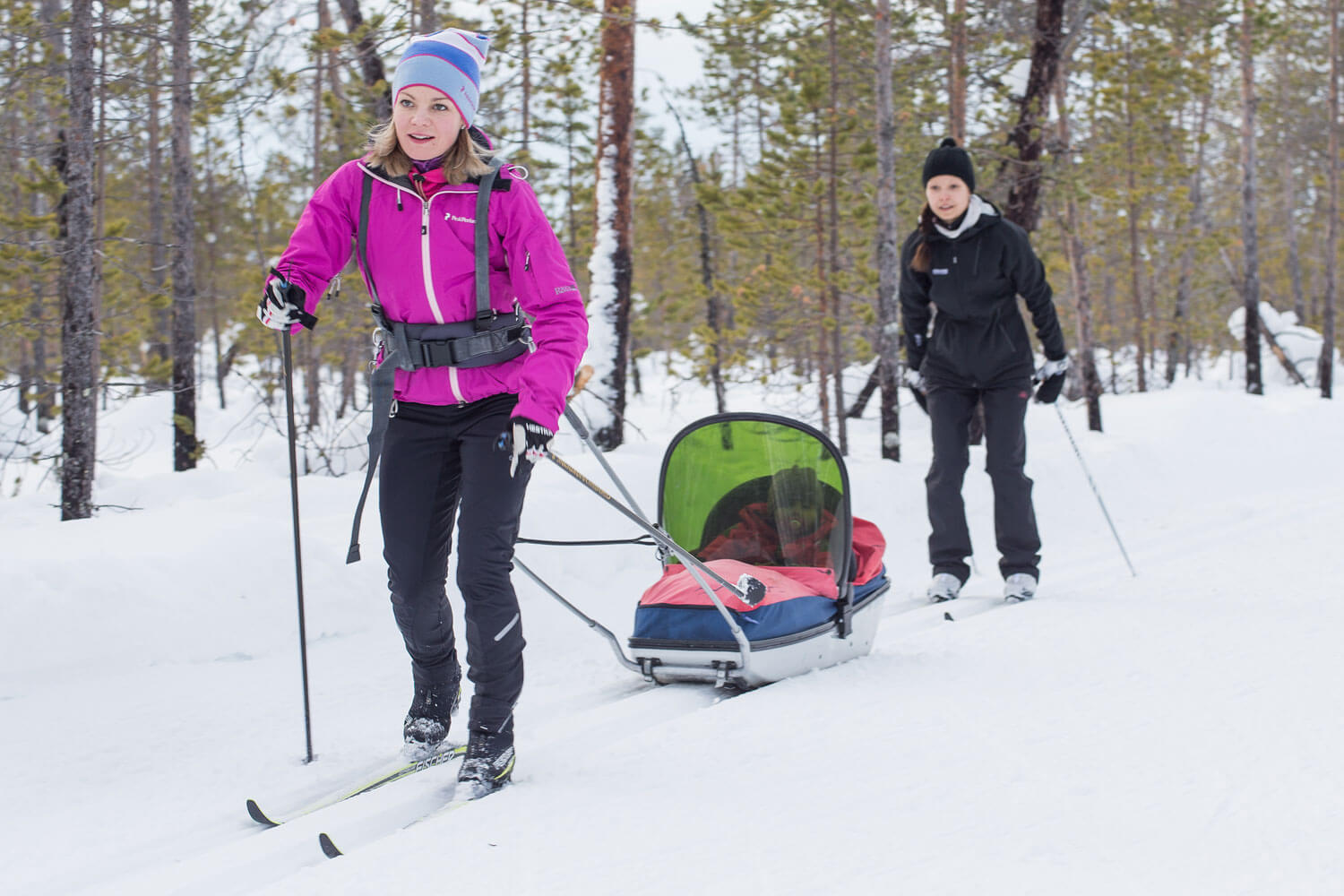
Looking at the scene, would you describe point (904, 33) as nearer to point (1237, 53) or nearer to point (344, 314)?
point (344, 314)

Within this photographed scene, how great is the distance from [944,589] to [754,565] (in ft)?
5.53

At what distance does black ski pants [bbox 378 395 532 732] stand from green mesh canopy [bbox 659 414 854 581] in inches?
50.1

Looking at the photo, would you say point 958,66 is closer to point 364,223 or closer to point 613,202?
point 613,202

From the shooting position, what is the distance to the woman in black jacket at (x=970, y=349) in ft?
17.0

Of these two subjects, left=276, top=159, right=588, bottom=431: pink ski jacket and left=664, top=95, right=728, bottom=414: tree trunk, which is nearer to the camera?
left=276, top=159, right=588, bottom=431: pink ski jacket

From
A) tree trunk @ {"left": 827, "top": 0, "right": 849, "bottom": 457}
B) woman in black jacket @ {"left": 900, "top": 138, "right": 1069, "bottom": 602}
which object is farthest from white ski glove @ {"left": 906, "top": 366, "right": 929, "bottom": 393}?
tree trunk @ {"left": 827, "top": 0, "right": 849, "bottom": 457}

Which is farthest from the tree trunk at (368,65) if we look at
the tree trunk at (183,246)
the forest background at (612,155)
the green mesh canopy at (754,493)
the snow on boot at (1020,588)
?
the snow on boot at (1020,588)

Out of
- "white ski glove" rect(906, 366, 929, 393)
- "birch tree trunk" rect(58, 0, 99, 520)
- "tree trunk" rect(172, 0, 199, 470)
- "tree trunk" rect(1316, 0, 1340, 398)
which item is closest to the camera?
"white ski glove" rect(906, 366, 929, 393)

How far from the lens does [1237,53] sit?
18.5 meters

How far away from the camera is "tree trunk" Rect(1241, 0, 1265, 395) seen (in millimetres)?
18370

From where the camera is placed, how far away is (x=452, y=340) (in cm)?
279

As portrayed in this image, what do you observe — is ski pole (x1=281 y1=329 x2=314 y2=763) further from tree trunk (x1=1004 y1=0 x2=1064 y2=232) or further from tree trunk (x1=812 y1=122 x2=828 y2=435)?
tree trunk (x1=812 y1=122 x2=828 y2=435)

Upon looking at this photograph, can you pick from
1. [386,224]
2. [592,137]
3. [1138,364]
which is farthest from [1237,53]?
[386,224]

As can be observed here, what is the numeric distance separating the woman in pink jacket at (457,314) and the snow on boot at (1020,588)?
3186 mm
